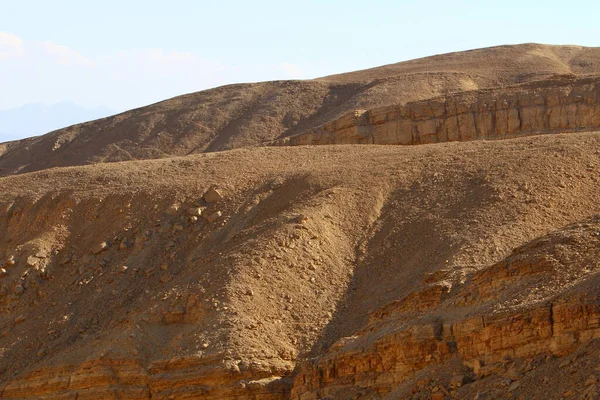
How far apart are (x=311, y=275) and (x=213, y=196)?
5573mm

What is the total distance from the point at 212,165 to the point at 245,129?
89.4 ft

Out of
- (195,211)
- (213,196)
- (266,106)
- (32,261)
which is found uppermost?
(266,106)

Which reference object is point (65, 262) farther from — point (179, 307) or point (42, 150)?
point (42, 150)

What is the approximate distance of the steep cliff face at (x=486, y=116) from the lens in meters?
45.6

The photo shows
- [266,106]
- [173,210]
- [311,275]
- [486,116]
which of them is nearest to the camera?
[311,275]

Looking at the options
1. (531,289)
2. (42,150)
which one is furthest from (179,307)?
(42,150)

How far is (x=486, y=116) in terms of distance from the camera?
46.9m

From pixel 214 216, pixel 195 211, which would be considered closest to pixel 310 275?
pixel 214 216

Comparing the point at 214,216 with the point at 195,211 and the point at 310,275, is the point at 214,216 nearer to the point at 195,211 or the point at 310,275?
the point at 195,211

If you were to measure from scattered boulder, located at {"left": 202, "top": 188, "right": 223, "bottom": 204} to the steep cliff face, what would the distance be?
51.1ft

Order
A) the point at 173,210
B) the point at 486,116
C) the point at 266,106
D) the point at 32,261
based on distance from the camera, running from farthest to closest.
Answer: the point at 266,106 < the point at 486,116 < the point at 173,210 < the point at 32,261

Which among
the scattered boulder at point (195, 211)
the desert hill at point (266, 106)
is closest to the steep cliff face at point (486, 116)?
the desert hill at point (266, 106)

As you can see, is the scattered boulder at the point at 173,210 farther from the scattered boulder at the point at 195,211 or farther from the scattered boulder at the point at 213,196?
the scattered boulder at the point at 213,196

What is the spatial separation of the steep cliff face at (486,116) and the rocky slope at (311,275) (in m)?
11.4
